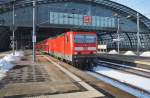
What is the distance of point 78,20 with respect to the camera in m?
89.9

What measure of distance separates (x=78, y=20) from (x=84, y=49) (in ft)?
216

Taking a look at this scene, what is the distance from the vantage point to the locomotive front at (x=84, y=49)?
80.1ft

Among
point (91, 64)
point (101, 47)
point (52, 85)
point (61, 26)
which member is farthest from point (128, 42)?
point (52, 85)

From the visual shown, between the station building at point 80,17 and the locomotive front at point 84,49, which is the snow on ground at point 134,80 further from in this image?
the station building at point 80,17

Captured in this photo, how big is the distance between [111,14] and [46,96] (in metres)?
85.4

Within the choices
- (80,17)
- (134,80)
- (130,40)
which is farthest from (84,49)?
(130,40)

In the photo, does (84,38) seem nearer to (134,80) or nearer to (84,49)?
(84,49)

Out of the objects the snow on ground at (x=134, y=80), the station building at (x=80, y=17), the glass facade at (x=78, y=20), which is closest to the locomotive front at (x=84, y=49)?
the snow on ground at (x=134, y=80)

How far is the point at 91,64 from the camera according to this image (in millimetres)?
25047

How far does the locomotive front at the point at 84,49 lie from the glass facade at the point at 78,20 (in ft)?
198

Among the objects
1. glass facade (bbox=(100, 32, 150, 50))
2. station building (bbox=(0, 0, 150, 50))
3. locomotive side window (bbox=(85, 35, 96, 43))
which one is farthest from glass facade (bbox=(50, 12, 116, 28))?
locomotive side window (bbox=(85, 35, 96, 43))

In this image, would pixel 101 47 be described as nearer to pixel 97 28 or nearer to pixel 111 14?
pixel 97 28

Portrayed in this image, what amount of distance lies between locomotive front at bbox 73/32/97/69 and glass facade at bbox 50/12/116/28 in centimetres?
6024

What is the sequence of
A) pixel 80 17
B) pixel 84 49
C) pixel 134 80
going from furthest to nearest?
pixel 80 17, pixel 84 49, pixel 134 80
